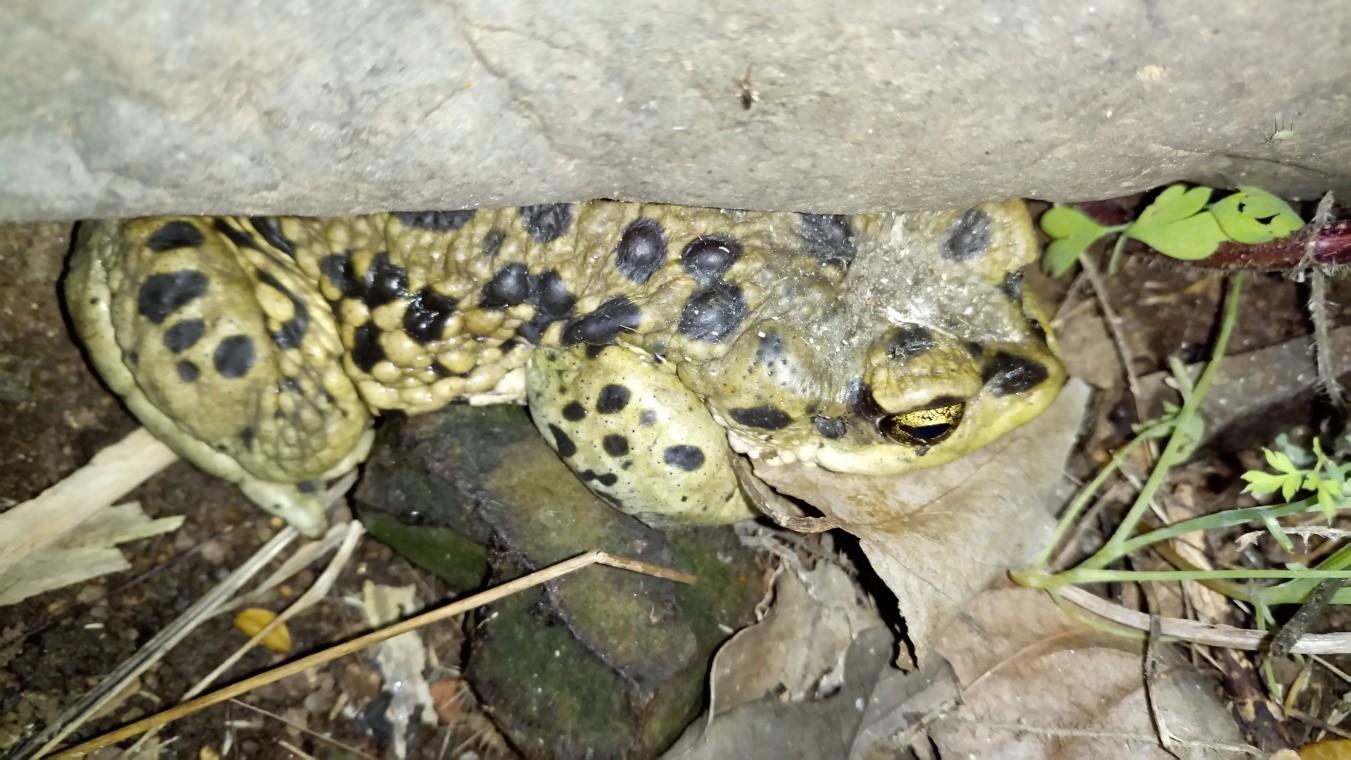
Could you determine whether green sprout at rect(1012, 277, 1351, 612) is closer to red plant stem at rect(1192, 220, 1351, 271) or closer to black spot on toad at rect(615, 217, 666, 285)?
red plant stem at rect(1192, 220, 1351, 271)

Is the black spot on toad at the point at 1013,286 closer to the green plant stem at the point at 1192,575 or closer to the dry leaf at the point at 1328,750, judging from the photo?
the green plant stem at the point at 1192,575

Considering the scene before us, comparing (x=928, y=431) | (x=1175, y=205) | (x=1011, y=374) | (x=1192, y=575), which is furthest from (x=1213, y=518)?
(x=1175, y=205)

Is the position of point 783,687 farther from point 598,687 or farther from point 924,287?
point 924,287

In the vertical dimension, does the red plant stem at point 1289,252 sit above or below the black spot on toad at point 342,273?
above

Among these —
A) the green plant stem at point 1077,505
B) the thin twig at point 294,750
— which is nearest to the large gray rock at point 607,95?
the green plant stem at point 1077,505

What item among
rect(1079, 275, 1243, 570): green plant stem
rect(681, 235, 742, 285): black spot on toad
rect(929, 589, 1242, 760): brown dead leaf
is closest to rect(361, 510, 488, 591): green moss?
rect(681, 235, 742, 285): black spot on toad

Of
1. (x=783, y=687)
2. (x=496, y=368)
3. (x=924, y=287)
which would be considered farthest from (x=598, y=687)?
(x=924, y=287)
